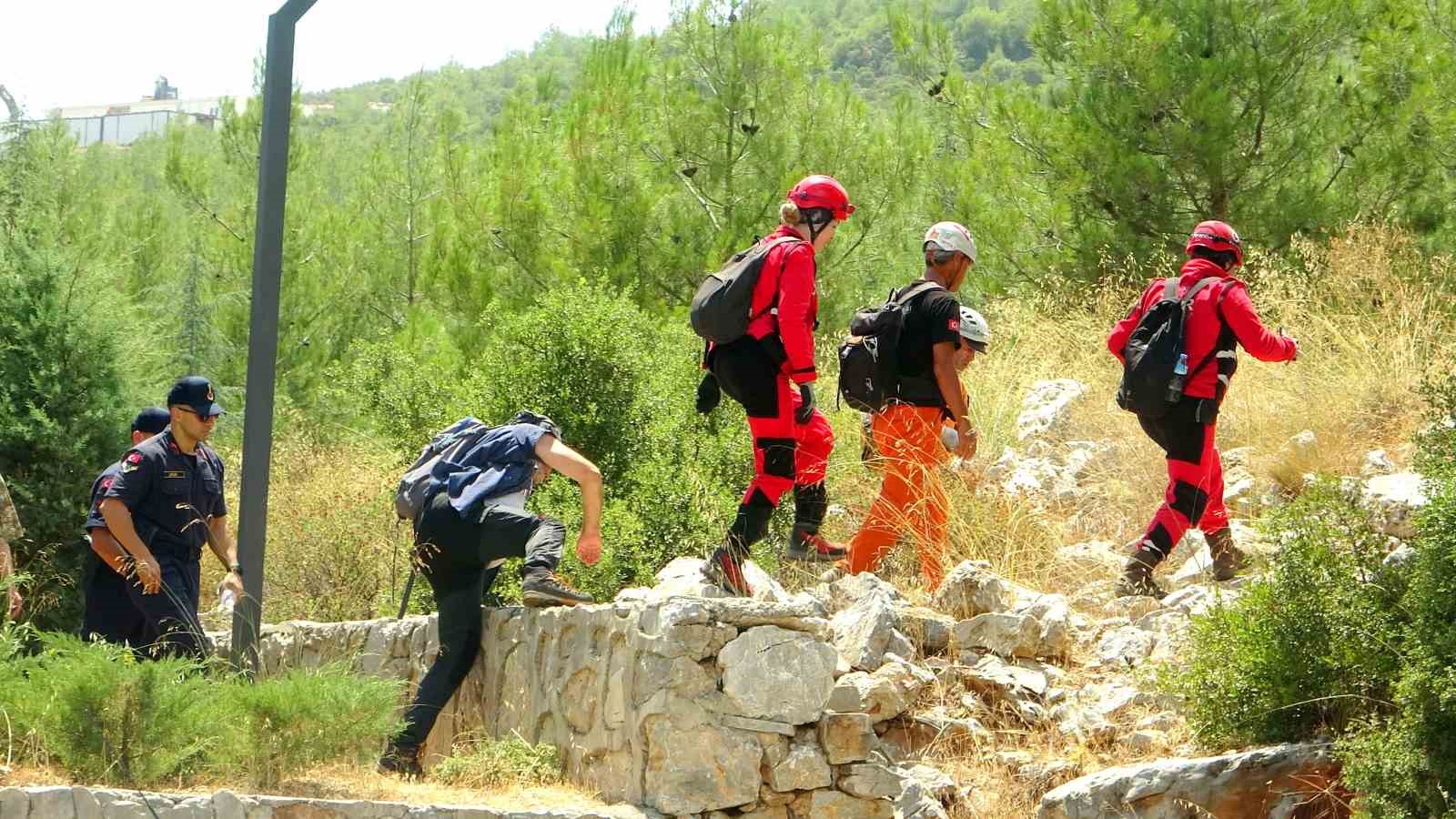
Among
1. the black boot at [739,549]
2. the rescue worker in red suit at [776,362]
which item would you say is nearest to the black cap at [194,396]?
the rescue worker in red suit at [776,362]

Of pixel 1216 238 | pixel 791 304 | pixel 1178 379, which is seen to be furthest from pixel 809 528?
pixel 1216 238

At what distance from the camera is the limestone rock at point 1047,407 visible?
33.0ft

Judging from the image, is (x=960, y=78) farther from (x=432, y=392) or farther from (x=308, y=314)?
(x=308, y=314)

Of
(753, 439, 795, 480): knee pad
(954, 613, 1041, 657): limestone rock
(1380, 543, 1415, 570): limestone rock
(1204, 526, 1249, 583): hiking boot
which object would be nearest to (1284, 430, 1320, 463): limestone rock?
(1204, 526, 1249, 583): hiking boot

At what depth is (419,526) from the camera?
599 cm

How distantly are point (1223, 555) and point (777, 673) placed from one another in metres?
2.46

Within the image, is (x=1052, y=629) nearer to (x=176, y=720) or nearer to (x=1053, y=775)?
(x=1053, y=775)

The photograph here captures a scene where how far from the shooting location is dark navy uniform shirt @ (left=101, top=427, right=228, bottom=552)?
22.6ft

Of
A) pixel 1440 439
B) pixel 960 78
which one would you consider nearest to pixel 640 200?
pixel 960 78

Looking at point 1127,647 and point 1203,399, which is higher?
point 1203,399

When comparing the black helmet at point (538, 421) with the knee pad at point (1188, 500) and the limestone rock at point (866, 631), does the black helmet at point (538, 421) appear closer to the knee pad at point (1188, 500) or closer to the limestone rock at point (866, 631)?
the limestone rock at point (866, 631)

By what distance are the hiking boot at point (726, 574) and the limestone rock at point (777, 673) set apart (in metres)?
0.64

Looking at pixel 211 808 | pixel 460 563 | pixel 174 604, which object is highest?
pixel 460 563

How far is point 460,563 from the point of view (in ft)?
19.9
